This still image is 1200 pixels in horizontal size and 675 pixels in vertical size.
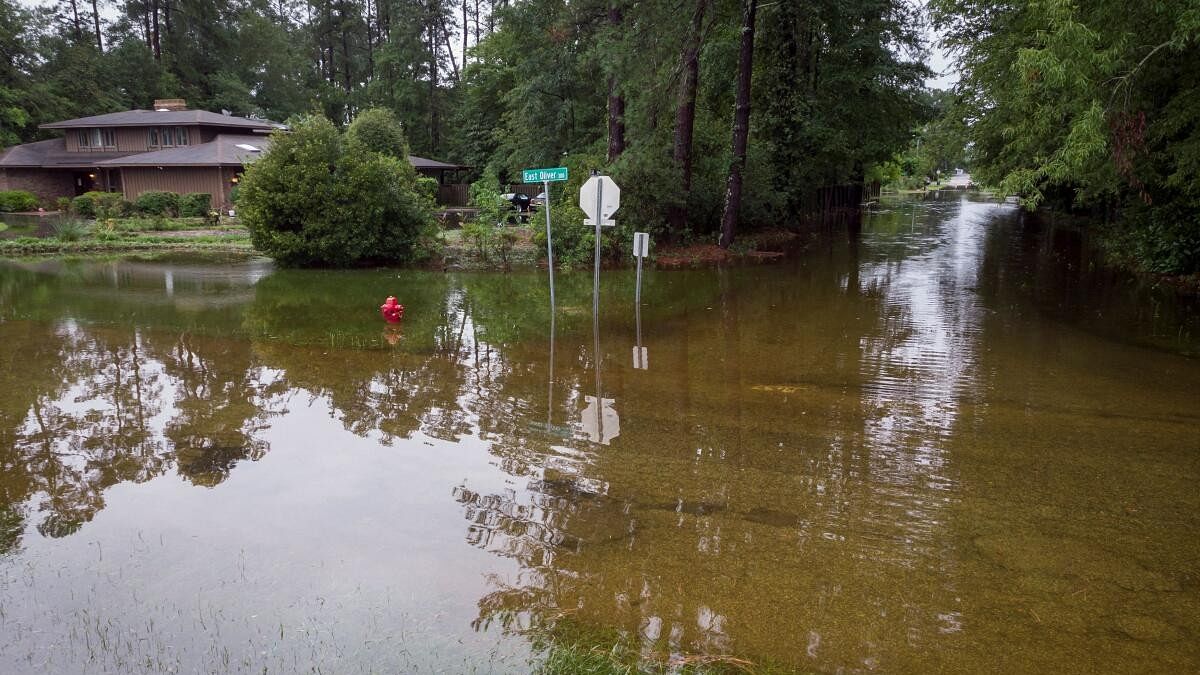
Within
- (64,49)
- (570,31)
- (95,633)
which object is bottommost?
(95,633)

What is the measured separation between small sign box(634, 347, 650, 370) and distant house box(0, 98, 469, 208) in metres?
30.7

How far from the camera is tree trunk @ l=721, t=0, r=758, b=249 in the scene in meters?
20.0

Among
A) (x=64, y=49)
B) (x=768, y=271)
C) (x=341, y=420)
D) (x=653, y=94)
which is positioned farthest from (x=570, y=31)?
(x=64, y=49)

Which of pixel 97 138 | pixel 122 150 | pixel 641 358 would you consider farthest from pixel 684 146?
pixel 97 138

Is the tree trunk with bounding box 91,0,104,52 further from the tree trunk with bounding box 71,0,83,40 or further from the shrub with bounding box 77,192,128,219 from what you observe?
the shrub with bounding box 77,192,128,219

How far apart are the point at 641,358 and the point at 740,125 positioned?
12.8m

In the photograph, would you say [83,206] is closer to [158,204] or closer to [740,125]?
[158,204]

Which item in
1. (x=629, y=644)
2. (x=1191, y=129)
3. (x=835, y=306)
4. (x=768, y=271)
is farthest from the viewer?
(x=768, y=271)

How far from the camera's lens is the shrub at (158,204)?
103 ft

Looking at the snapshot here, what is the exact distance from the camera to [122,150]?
128 ft

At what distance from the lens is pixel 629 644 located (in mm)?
3965

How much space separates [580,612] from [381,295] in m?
11.9

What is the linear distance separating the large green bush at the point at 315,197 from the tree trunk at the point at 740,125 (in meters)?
9.04

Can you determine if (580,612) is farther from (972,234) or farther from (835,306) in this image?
(972,234)
